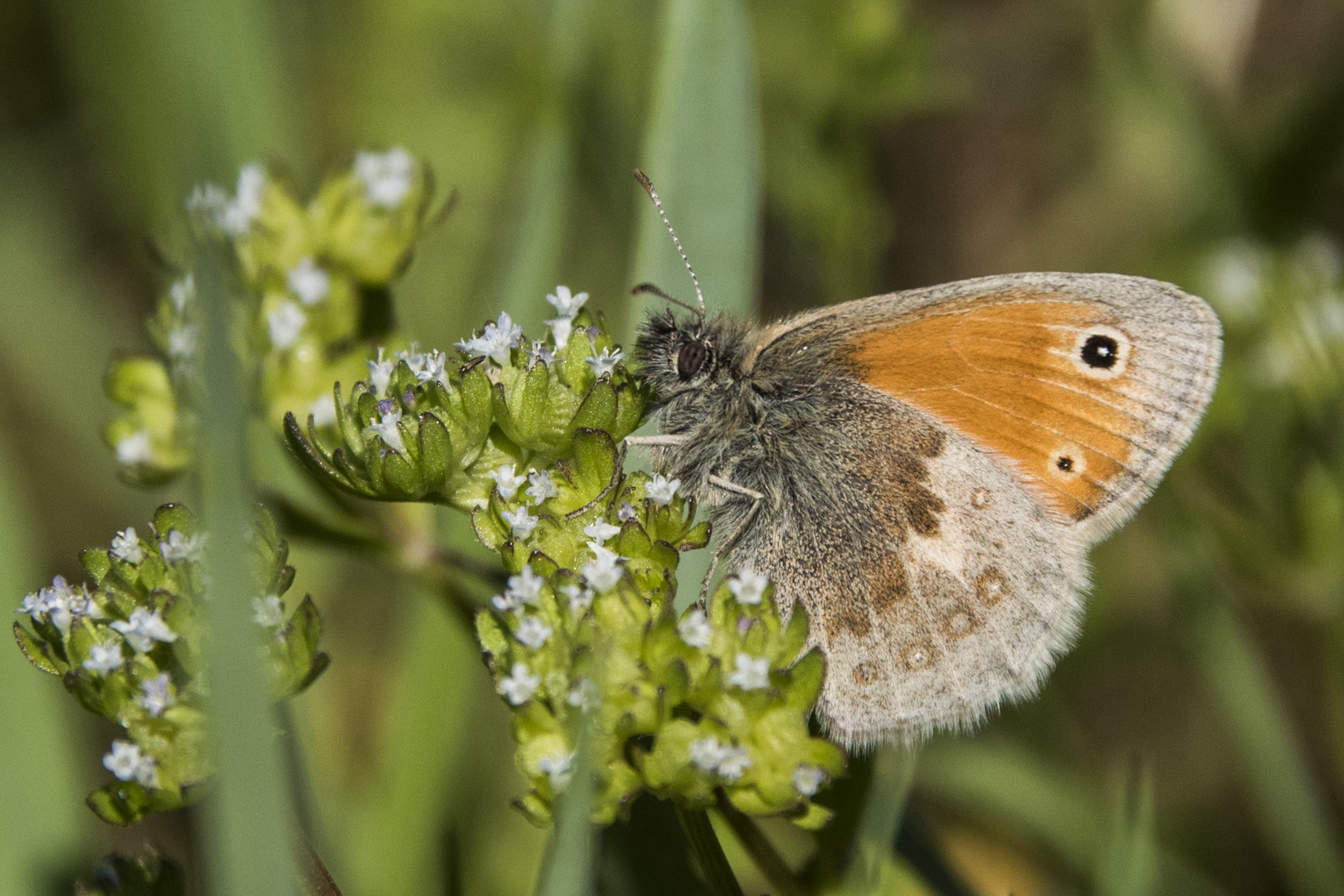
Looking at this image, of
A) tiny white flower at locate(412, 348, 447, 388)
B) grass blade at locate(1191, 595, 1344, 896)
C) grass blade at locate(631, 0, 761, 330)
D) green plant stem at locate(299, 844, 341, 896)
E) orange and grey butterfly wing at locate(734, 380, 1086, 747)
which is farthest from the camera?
grass blade at locate(1191, 595, 1344, 896)

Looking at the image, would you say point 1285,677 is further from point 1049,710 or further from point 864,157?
point 864,157

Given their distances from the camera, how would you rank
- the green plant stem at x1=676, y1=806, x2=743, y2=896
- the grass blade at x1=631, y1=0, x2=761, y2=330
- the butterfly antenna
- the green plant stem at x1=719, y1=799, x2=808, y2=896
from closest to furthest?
the green plant stem at x1=676, y1=806, x2=743, y2=896 → the green plant stem at x1=719, y1=799, x2=808, y2=896 → the butterfly antenna → the grass blade at x1=631, y1=0, x2=761, y2=330

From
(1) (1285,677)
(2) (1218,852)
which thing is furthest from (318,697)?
(1) (1285,677)

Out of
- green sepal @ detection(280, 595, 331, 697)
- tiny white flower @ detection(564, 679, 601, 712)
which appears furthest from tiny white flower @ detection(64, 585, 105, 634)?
tiny white flower @ detection(564, 679, 601, 712)

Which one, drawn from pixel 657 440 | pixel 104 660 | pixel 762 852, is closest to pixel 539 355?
pixel 657 440

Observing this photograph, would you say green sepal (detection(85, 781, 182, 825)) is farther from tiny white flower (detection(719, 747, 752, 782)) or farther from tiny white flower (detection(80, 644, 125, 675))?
tiny white flower (detection(719, 747, 752, 782))
